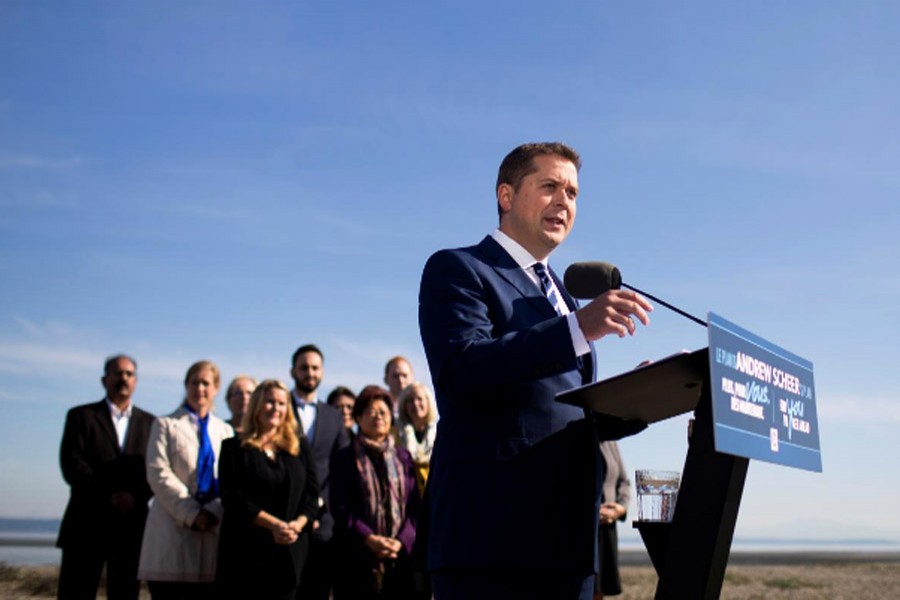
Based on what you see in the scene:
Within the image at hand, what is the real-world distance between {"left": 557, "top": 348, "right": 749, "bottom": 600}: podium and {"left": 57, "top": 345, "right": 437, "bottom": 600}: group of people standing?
4.50 meters

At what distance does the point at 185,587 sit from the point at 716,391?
562 centimetres

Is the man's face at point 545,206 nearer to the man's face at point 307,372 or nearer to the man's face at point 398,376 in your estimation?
the man's face at point 307,372

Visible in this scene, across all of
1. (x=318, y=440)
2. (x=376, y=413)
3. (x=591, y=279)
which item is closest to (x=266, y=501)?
(x=376, y=413)

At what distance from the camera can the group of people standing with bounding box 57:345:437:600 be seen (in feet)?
21.7

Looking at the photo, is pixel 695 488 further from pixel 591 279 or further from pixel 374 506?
pixel 374 506

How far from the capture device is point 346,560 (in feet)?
22.3

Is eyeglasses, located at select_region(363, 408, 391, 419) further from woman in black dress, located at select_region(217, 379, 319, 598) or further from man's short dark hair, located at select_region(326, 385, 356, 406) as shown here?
man's short dark hair, located at select_region(326, 385, 356, 406)

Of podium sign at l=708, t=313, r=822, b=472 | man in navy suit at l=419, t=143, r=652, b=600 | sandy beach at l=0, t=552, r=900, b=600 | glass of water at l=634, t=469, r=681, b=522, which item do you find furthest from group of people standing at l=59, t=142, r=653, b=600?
sandy beach at l=0, t=552, r=900, b=600

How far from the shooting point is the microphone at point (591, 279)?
278cm

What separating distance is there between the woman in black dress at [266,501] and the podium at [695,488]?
447 cm

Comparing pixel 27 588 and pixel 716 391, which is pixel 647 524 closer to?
pixel 716 391

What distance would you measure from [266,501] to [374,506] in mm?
734

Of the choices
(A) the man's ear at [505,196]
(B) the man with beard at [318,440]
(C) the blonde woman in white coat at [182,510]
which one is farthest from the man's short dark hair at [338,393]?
(A) the man's ear at [505,196]

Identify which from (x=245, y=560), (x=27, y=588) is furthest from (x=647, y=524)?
(x=27, y=588)
